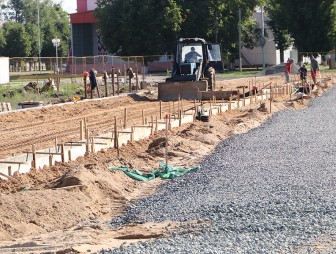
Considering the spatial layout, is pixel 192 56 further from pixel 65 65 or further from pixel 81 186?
pixel 81 186

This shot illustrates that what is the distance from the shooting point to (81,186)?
1344 cm

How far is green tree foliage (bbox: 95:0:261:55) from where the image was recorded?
224 ft

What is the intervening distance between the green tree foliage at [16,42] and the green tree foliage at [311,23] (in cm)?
3700

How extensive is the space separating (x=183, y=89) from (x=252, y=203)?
22.0 m

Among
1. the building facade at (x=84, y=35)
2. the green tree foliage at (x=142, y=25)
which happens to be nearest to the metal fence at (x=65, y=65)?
the green tree foliage at (x=142, y=25)

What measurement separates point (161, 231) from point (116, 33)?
59.7m

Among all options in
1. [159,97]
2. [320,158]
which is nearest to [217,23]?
[159,97]

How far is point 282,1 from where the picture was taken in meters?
76.5

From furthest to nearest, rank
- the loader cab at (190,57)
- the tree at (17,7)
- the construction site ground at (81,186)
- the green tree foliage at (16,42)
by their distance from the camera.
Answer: the tree at (17,7) → the green tree foliage at (16,42) → the loader cab at (190,57) → the construction site ground at (81,186)

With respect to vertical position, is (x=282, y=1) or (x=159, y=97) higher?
(x=282, y=1)

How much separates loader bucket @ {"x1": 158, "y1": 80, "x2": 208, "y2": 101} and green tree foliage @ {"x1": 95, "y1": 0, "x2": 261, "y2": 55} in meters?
33.4

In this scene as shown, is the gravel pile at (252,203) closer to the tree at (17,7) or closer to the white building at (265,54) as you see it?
the white building at (265,54)

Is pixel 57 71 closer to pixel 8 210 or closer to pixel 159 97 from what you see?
pixel 159 97

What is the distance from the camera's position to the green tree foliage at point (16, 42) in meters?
98.7
